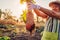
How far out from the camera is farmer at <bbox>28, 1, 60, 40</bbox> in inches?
59.7

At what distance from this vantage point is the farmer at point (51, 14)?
4.98 feet

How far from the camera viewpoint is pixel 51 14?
152cm

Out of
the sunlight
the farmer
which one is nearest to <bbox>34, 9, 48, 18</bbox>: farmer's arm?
the farmer

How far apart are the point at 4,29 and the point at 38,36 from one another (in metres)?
0.37

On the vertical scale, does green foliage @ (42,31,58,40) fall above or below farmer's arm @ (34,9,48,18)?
below

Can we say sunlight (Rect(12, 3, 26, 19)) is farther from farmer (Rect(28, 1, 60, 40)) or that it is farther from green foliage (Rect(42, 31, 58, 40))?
green foliage (Rect(42, 31, 58, 40))

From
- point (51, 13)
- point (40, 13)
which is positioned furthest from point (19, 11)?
point (51, 13)

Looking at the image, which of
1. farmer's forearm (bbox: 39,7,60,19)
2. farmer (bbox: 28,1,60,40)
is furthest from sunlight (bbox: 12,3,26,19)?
farmer's forearm (bbox: 39,7,60,19)

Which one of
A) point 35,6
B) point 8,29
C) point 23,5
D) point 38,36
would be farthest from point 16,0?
point 38,36

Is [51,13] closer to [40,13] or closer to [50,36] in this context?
[40,13]

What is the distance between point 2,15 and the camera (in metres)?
Result: 1.57

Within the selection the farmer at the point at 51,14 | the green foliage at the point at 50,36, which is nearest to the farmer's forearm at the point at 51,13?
the farmer at the point at 51,14

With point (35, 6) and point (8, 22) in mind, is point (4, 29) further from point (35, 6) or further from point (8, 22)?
point (35, 6)

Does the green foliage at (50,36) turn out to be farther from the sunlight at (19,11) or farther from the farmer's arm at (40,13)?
the sunlight at (19,11)
